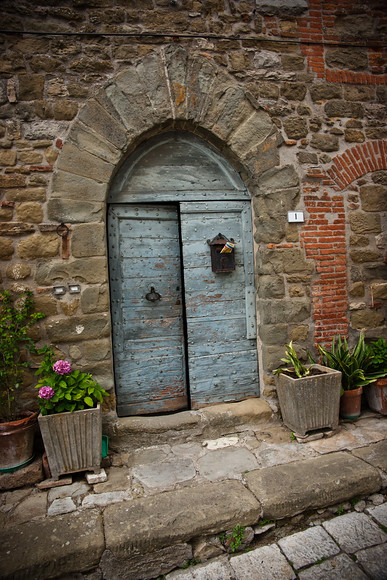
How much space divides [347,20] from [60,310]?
412cm

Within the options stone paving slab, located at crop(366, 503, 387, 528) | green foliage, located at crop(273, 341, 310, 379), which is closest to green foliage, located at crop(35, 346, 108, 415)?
Result: green foliage, located at crop(273, 341, 310, 379)

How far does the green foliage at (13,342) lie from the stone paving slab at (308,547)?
7.38 feet

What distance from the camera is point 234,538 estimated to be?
219 centimetres

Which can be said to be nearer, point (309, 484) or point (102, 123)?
point (309, 484)

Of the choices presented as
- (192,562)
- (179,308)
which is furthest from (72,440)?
(179,308)

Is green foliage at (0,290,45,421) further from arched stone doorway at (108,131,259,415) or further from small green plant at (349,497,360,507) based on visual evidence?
small green plant at (349,497,360,507)

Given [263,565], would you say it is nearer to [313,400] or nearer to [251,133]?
[313,400]

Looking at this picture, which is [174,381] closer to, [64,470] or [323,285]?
[64,470]

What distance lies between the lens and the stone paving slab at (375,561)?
6.36 feet

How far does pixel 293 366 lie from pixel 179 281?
1408 mm

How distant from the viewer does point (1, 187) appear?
292cm

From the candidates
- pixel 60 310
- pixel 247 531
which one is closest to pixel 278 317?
pixel 247 531

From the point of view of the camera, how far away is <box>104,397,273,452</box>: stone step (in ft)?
10.1

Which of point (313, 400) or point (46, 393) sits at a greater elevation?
point (46, 393)
